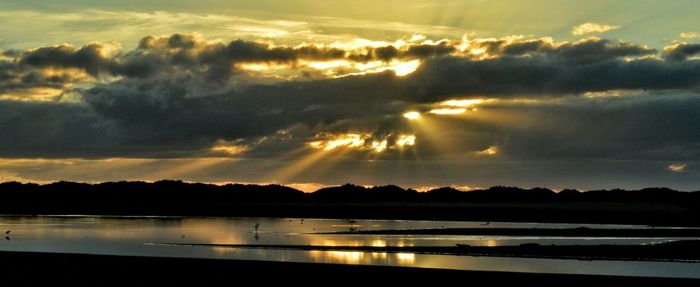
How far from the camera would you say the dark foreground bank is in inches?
1453

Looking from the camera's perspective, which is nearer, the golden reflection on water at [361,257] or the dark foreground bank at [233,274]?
the dark foreground bank at [233,274]

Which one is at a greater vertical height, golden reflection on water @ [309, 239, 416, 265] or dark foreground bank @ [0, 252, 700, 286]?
golden reflection on water @ [309, 239, 416, 265]

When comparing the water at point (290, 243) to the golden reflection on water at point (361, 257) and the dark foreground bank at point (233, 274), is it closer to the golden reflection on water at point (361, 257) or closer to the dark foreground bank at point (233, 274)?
the golden reflection on water at point (361, 257)

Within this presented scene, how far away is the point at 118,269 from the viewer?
41.6 meters

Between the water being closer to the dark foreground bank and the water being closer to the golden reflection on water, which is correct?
the golden reflection on water

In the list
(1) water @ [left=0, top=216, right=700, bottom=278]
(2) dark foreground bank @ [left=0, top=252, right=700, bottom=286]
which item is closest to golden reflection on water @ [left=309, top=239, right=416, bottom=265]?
(1) water @ [left=0, top=216, right=700, bottom=278]

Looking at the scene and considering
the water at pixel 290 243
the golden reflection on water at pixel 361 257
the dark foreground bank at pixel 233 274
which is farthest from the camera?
the golden reflection on water at pixel 361 257

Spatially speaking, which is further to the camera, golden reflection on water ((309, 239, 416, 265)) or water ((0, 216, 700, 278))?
golden reflection on water ((309, 239, 416, 265))

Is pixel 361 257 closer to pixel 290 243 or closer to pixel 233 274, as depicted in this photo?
pixel 290 243

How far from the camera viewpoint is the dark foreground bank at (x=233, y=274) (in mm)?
36906

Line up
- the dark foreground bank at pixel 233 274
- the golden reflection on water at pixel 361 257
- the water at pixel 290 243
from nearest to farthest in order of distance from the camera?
the dark foreground bank at pixel 233 274 < the water at pixel 290 243 < the golden reflection on water at pixel 361 257

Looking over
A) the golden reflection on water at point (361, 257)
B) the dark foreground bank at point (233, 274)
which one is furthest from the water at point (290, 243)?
the dark foreground bank at point (233, 274)

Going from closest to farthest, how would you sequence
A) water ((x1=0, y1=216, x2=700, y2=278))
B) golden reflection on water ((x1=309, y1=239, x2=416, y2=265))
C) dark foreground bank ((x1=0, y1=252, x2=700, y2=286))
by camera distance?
1. dark foreground bank ((x1=0, y1=252, x2=700, y2=286))
2. water ((x1=0, y1=216, x2=700, y2=278))
3. golden reflection on water ((x1=309, y1=239, x2=416, y2=265))

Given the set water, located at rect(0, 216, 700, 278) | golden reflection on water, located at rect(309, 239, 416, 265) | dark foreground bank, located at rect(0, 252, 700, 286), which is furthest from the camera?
golden reflection on water, located at rect(309, 239, 416, 265)
